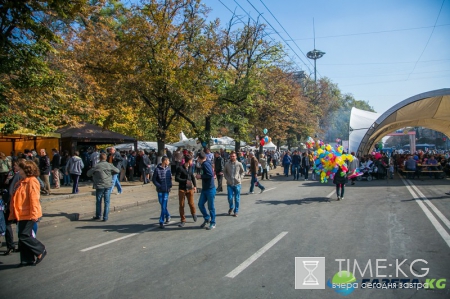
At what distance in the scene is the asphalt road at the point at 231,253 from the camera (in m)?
4.30

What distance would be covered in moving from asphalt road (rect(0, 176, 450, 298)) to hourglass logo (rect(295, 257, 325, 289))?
0.10m

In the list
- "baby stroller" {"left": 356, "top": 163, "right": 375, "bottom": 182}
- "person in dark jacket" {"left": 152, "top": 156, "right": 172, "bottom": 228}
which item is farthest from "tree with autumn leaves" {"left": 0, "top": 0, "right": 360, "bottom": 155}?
"baby stroller" {"left": 356, "top": 163, "right": 375, "bottom": 182}

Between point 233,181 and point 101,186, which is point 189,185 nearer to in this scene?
point 233,181

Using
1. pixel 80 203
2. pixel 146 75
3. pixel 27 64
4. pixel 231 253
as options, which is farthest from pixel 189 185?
pixel 146 75

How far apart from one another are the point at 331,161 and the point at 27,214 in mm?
9473

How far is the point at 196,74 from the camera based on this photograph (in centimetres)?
1670

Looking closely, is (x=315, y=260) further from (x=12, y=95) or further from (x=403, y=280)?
(x=12, y=95)

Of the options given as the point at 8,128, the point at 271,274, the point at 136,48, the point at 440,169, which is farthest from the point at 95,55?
the point at 440,169

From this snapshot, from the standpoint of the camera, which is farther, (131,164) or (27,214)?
(131,164)

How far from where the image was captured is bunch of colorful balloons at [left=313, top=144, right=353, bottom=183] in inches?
437

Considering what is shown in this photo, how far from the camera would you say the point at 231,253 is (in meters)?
5.68

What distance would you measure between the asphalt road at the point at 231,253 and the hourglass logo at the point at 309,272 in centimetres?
10

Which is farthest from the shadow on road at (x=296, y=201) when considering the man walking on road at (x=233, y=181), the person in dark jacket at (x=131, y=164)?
the person in dark jacket at (x=131, y=164)

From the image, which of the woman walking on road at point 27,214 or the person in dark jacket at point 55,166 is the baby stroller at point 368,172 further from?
the woman walking on road at point 27,214
